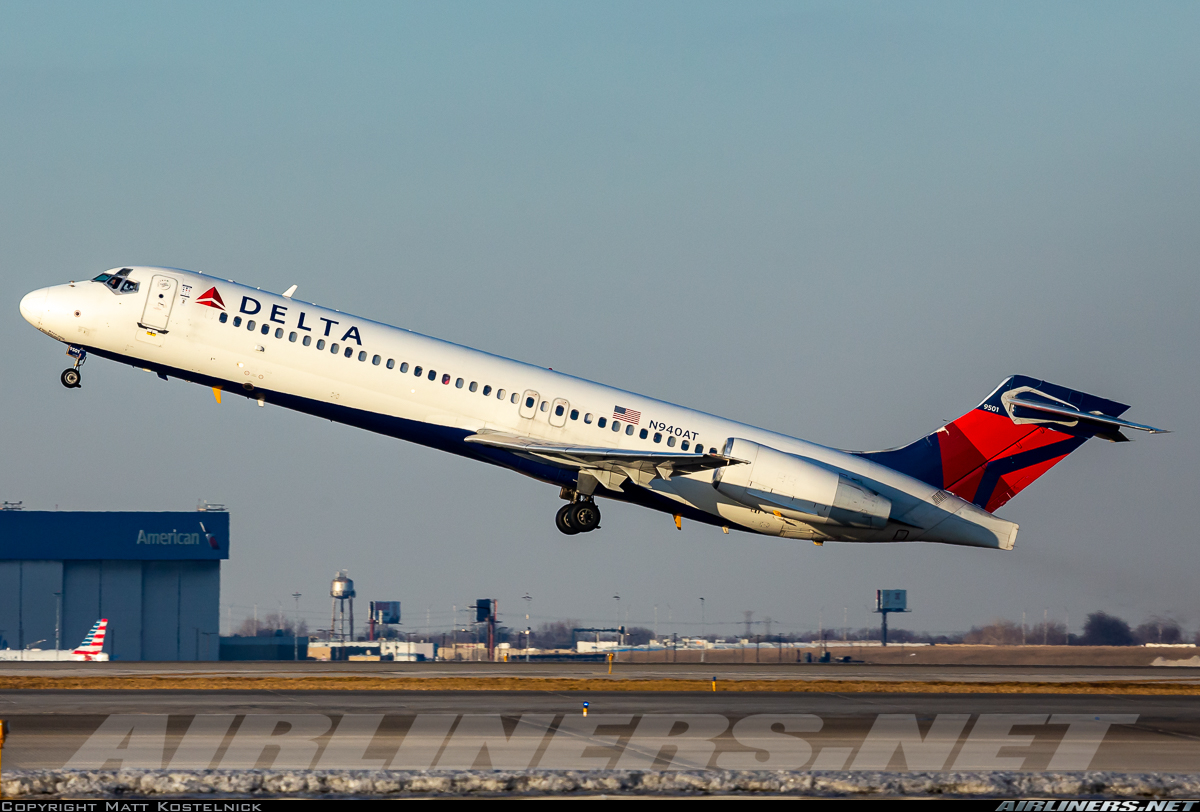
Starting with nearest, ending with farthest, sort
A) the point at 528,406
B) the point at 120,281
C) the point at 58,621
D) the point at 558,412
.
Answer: the point at 120,281, the point at 528,406, the point at 558,412, the point at 58,621

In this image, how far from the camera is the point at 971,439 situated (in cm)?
4103

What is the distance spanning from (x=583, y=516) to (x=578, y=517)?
0.15 metres

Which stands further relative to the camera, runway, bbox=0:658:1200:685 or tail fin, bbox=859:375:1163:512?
tail fin, bbox=859:375:1163:512

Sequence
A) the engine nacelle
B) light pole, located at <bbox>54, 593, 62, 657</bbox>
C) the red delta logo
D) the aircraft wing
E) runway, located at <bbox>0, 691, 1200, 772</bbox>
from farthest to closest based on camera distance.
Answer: light pole, located at <bbox>54, 593, 62, 657</bbox> → the engine nacelle → the aircraft wing → the red delta logo → runway, located at <bbox>0, 691, 1200, 772</bbox>

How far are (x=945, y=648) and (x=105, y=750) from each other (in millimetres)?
56154

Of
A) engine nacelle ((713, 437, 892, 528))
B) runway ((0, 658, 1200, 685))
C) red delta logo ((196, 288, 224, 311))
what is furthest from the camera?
runway ((0, 658, 1200, 685))

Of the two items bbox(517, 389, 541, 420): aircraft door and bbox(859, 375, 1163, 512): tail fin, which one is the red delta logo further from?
bbox(859, 375, 1163, 512): tail fin

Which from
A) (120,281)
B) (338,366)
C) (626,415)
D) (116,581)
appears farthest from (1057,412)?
(116,581)

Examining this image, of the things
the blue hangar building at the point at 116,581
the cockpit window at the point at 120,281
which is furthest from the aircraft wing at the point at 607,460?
the blue hangar building at the point at 116,581

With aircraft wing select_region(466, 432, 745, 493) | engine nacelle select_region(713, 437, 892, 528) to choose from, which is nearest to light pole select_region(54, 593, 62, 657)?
aircraft wing select_region(466, 432, 745, 493)

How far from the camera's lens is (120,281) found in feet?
120

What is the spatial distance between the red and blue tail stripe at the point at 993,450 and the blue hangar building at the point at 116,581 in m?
62.3

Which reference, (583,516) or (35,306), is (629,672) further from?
(35,306)

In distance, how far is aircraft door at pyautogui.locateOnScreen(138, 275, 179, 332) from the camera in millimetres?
36000
